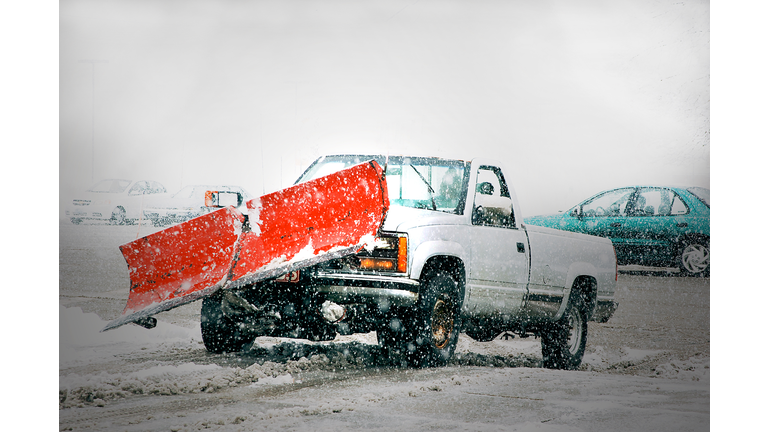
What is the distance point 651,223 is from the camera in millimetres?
7148

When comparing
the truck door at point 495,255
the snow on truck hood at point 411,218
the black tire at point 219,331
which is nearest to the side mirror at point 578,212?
the truck door at point 495,255

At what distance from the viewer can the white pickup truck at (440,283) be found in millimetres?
4426

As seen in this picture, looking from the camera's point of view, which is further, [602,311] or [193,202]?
[602,311]

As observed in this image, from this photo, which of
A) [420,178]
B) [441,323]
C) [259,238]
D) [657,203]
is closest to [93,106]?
[259,238]

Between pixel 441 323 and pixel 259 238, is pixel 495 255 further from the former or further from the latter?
pixel 259 238

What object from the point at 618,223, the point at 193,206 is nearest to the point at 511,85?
the point at 618,223

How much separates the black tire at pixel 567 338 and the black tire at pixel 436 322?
146 cm

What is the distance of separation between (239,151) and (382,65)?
165 centimetres

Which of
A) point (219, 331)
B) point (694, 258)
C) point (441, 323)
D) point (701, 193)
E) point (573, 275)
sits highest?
point (701, 193)

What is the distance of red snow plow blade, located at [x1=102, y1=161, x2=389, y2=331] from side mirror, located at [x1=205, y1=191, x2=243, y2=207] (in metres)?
1.10

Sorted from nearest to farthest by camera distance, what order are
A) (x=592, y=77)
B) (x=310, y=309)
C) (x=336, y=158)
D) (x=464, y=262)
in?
(x=310, y=309) → (x=464, y=262) → (x=336, y=158) → (x=592, y=77)

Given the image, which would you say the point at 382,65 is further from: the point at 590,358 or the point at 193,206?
the point at 590,358

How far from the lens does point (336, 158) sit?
5.71 metres

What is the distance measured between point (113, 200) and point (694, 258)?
234 inches
